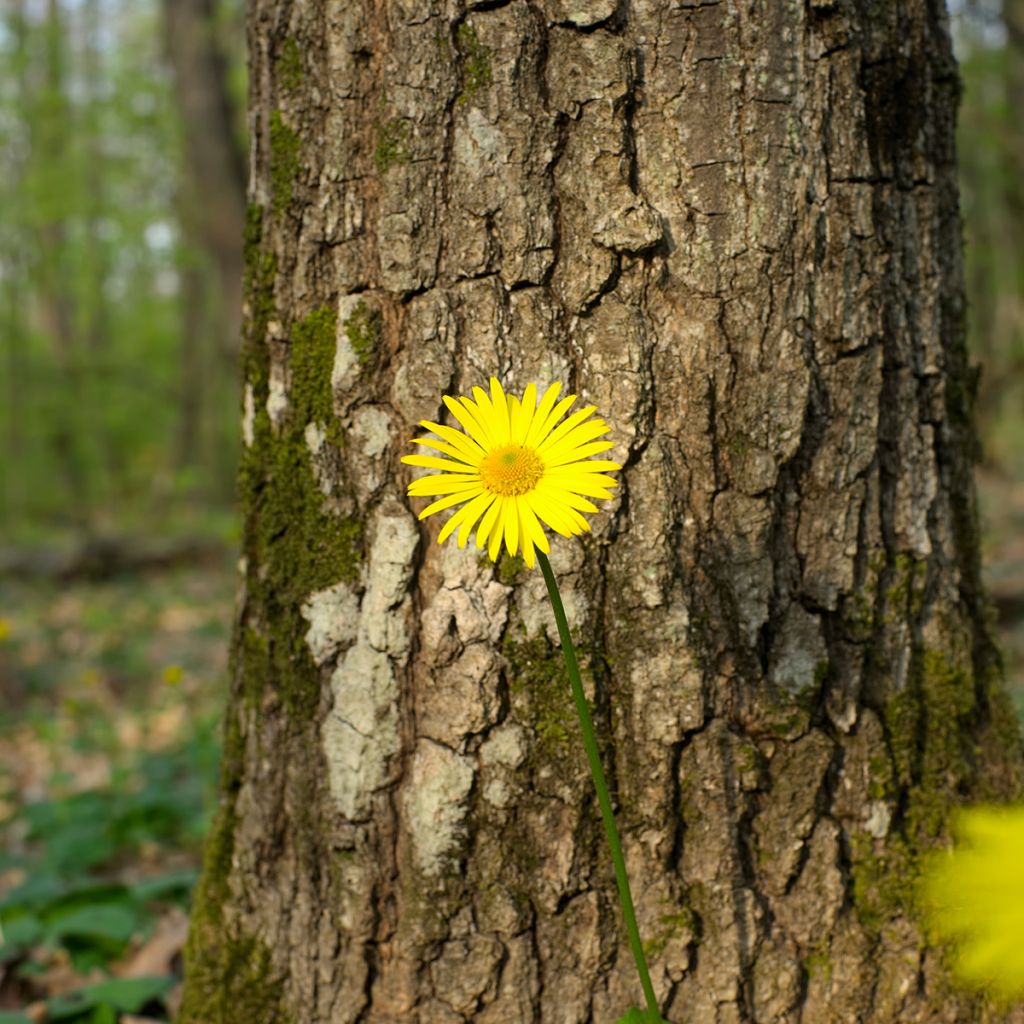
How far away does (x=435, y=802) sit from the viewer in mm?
1667

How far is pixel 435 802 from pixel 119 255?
66.2 ft

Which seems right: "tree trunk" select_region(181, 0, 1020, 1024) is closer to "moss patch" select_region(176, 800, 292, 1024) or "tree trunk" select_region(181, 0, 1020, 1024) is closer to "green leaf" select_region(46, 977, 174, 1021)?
"moss patch" select_region(176, 800, 292, 1024)

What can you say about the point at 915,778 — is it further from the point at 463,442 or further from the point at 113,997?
the point at 113,997

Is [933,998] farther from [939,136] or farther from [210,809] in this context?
[210,809]

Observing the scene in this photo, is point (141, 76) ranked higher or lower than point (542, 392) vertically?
higher

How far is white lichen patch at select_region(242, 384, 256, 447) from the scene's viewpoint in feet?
6.13

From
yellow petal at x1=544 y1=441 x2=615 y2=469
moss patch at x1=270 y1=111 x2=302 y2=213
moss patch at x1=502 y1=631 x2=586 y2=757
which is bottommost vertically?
moss patch at x1=502 y1=631 x2=586 y2=757

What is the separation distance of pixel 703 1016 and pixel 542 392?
1.03 m

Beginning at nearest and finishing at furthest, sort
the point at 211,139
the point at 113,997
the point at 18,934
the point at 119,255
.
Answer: the point at 113,997
the point at 18,934
the point at 211,139
the point at 119,255

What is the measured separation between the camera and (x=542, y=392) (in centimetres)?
160

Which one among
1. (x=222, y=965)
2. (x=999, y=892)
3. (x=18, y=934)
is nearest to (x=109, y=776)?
(x=18, y=934)

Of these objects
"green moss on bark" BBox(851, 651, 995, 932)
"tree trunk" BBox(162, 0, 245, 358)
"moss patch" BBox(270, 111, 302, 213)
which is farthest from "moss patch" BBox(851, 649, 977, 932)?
"tree trunk" BBox(162, 0, 245, 358)

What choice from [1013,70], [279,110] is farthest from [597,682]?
[1013,70]

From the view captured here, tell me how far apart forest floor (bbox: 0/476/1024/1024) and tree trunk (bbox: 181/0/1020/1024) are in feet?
2.40
